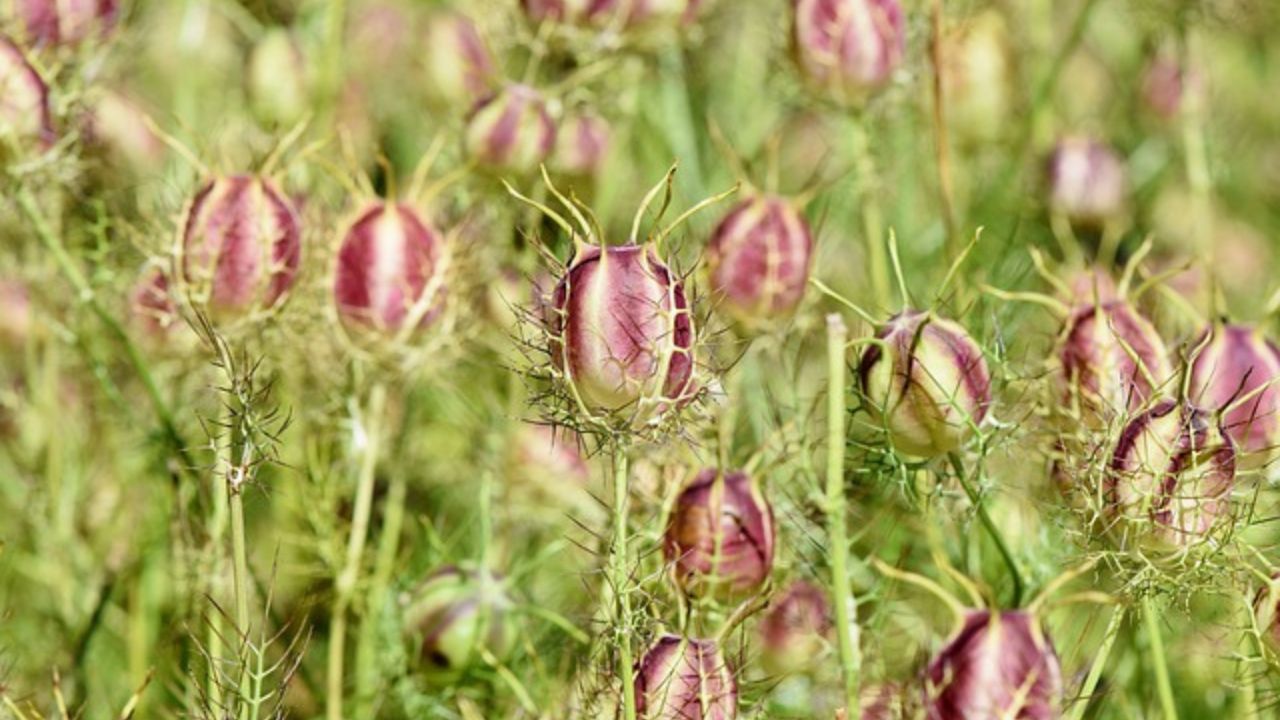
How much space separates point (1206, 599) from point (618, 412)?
2.01 feet

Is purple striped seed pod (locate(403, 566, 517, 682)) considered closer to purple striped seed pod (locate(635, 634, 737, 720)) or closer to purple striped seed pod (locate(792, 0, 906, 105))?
purple striped seed pod (locate(635, 634, 737, 720))

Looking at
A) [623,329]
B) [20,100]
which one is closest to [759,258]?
[623,329]

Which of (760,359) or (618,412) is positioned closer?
(618,412)

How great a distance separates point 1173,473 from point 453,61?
2.51 ft

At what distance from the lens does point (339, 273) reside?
3.24ft

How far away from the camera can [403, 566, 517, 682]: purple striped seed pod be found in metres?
0.99

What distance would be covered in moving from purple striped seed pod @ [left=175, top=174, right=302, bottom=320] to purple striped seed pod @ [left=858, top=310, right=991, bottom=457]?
1.05 ft

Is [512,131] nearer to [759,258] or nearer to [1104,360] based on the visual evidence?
[759,258]

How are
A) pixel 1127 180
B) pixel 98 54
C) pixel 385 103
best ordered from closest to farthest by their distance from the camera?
pixel 98 54
pixel 1127 180
pixel 385 103

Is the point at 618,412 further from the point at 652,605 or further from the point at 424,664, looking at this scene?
the point at 424,664

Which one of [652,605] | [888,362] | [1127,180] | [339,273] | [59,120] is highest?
[1127,180]

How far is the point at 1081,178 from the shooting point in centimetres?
142

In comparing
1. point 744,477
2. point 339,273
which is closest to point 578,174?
point 339,273

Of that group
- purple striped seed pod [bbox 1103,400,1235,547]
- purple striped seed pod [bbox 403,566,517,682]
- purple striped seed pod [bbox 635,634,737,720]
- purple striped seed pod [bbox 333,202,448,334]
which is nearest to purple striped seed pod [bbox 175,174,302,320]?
purple striped seed pod [bbox 333,202,448,334]
